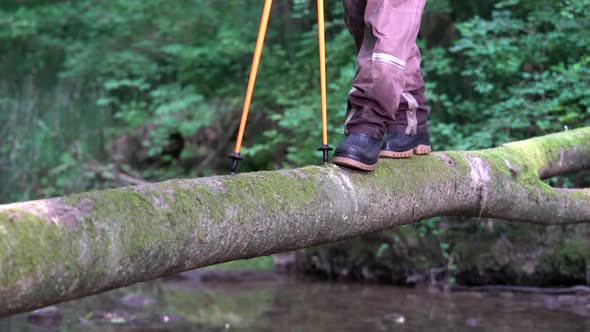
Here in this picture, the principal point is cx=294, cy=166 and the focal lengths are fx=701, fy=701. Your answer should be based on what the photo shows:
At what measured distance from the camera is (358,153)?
2.07 metres

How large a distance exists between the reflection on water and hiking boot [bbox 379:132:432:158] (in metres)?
2.53

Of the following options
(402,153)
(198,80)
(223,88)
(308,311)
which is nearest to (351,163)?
(402,153)

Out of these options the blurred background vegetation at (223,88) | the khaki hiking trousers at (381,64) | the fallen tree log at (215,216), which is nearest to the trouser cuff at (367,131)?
the khaki hiking trousers at (381,64)

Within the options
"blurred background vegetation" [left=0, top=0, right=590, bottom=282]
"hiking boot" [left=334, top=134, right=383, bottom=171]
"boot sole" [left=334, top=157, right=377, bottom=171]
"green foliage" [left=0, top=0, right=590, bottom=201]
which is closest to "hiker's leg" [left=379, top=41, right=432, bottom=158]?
"hiking boot" [left=334, top=134, right=383, bottom=171]

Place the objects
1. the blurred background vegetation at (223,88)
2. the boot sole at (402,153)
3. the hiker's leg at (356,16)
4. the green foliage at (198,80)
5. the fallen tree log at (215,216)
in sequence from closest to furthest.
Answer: the fallen tree log at (215,216), the boot sole at (402,153), the hiker's leg at (356,16), the blurred background vegetation at (223,88), the green foliage at (198,80)

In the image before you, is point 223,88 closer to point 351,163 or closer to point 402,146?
point 402,146

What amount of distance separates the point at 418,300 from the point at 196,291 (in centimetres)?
190

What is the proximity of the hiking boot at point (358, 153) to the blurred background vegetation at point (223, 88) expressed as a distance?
320cm

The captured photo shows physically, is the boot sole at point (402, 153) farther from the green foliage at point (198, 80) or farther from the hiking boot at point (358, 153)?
the green foliage at point (198, 80)

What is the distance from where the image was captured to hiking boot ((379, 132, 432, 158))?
7.73 feet

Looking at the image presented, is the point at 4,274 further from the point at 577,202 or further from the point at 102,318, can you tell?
the point at 102,318

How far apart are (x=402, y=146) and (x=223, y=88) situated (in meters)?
6.07

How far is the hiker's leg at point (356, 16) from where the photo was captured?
8.14ft

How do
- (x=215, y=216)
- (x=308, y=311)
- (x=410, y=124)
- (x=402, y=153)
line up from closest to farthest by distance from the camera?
(x=215, y=216) → (x=402, y=153) → (x=410, y=124) → (x=308, y=311)
